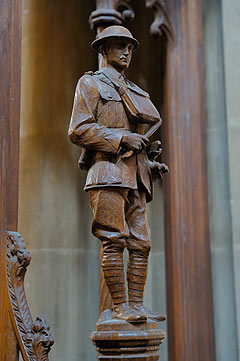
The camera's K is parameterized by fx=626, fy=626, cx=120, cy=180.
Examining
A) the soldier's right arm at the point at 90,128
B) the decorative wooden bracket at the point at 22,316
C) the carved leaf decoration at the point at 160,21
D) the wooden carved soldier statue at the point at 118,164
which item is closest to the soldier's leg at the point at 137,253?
the wooden carved soldier statue at the point at 118,164

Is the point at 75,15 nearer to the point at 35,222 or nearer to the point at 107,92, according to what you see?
the point at 35,222

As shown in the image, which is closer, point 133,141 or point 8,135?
point 133,141

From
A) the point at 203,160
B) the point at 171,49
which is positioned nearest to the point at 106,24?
the point at 171,49

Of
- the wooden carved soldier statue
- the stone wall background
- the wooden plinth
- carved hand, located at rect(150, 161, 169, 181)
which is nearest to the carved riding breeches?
the wooden carved soldier statue

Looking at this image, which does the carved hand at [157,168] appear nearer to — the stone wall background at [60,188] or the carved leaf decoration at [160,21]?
the carved leaf decoration at [160,21]

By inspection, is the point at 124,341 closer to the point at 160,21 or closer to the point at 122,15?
the point at 122,15

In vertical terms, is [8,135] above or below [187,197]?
above

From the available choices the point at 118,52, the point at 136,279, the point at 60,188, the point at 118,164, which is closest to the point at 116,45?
the point at 118,52

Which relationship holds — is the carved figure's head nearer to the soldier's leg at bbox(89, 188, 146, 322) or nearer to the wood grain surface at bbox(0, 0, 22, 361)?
the wood grain surface at bbox(0, 0, 22, 361)

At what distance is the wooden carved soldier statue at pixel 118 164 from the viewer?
120 inches

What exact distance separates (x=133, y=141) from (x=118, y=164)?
14 centimetres

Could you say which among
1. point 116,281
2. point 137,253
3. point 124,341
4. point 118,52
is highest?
point 118,52

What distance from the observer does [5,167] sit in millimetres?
3426

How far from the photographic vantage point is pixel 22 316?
127 inches
